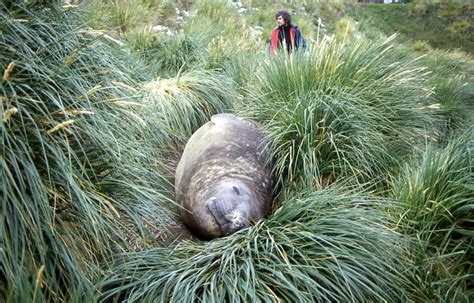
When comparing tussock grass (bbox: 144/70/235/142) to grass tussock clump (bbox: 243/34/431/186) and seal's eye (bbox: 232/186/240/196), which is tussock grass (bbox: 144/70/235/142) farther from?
seal's eye (bbox: 232/186/240/196)

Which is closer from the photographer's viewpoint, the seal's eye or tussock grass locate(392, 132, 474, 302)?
tussock grass locate(392, 132, 474, 302)

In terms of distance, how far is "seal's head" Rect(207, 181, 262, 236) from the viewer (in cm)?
345

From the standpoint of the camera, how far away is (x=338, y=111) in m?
4.21

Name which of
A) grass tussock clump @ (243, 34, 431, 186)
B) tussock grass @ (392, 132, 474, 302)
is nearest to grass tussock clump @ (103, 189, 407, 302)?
tussock grass @ (392, 132, 474, 302)

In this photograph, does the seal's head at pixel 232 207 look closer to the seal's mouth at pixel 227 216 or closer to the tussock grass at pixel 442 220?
the seal's mouth at pixel 227 216

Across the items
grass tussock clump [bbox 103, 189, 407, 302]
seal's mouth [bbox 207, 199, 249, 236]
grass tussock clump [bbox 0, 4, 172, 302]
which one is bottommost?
seal's mouth [bbox 207, 199, 249, 236]

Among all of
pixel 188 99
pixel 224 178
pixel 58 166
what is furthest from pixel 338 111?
pixel 58 166

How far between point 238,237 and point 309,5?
501 inches

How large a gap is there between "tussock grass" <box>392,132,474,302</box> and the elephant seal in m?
0.97

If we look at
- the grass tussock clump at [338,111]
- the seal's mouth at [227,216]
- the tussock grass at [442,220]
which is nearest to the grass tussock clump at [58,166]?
the seal's mouth at [227,216]

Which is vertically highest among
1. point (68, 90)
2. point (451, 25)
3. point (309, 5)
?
point (68, 90)

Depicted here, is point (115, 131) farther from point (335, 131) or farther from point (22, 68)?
point (335, 131)

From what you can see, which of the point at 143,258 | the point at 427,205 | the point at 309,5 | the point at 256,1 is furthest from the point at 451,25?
the point at 143,258

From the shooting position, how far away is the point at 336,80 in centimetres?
461
